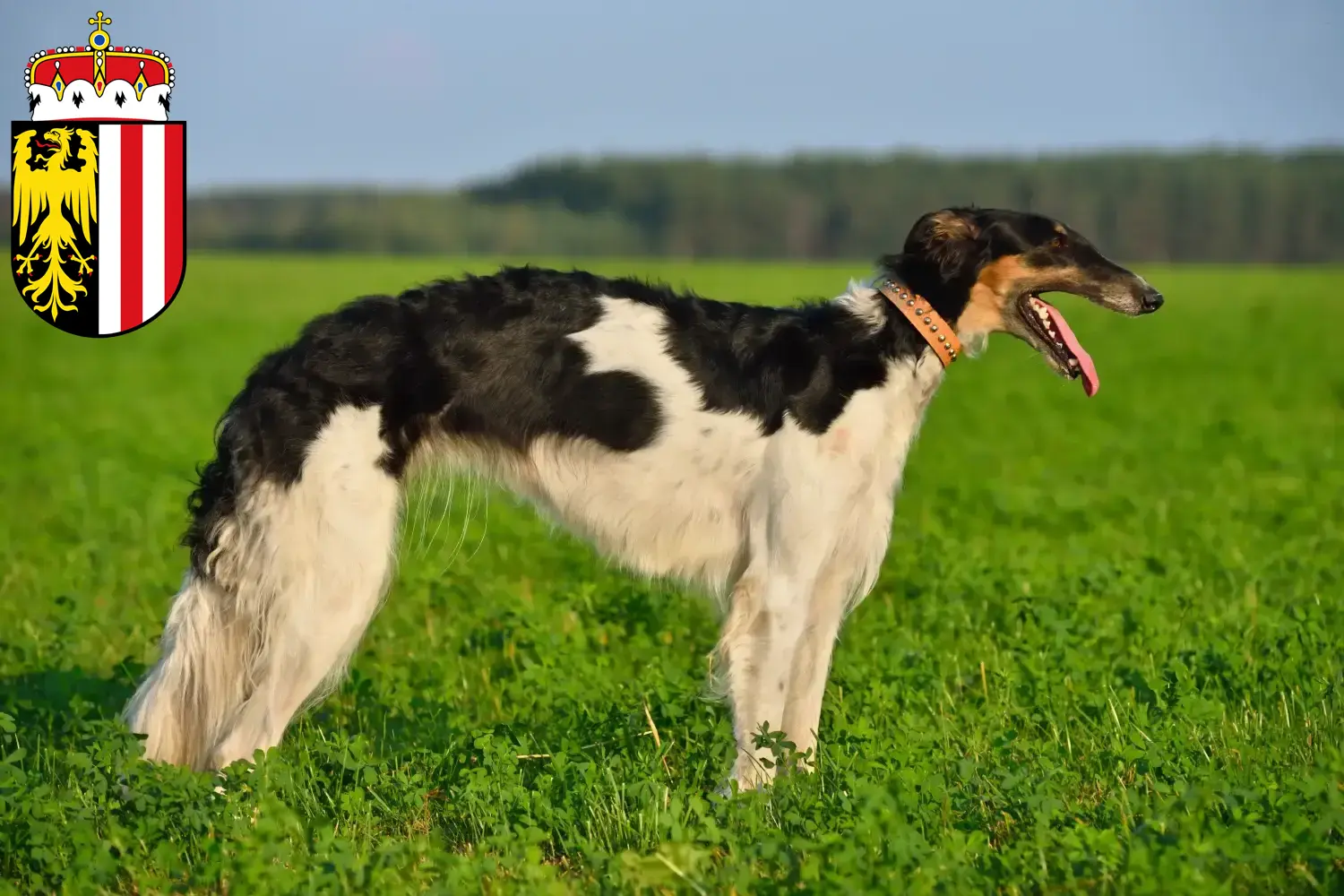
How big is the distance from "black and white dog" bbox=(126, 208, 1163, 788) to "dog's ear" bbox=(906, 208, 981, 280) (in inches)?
0.4

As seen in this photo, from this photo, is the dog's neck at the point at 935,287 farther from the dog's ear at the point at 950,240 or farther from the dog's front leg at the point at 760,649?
the dog's front leg at the point at 760,649

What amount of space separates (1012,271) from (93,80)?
178 inches

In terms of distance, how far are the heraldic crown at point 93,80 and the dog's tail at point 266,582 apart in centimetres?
262

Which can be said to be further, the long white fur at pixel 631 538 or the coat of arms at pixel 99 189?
the coat of arms at pixel 99 189

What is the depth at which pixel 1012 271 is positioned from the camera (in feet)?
20.2

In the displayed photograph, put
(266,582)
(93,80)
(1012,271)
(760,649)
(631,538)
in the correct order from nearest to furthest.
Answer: (266,582) → (760,649) → (1012,271) → (631,538) → (93,80)

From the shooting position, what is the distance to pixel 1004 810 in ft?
17.1

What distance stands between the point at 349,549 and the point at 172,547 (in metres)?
5.85

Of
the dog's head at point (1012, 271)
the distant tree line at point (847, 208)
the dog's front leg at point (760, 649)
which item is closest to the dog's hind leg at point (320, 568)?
the dog's front leg at point (760, 649)

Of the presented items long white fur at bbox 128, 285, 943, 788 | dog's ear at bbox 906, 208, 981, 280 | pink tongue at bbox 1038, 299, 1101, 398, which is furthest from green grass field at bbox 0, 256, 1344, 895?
dog's ear at bbox 906, 208, 981, 280

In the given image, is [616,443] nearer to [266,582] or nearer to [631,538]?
[631,538]

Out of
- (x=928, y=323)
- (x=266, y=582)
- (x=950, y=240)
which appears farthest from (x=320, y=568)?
(x=950, y=240)

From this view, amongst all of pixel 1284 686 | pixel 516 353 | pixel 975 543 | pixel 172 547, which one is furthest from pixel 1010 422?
pixel 516 353

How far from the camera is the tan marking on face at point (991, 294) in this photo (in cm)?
614
